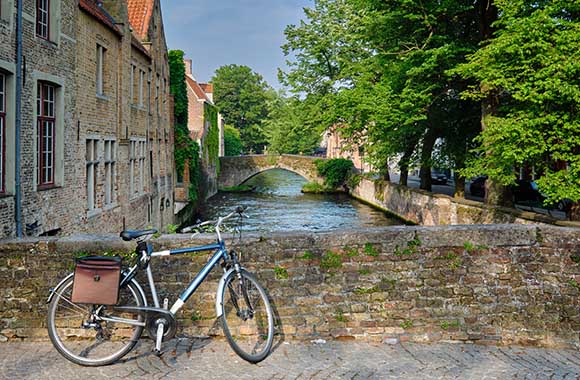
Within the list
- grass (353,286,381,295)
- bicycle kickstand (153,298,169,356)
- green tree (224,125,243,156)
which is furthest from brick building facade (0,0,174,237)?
green tree (224,125,243,156)

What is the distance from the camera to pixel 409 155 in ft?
88.7

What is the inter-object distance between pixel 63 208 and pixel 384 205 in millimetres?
25061

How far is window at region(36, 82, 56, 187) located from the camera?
10.9 m

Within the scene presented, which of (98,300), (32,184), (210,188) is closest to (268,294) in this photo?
(98,300)

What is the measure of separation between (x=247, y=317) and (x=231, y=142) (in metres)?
74.6

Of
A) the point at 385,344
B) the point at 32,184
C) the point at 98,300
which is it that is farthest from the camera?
the point at 32,184

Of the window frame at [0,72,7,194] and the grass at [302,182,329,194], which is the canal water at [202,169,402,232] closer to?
the grass at [302,182,329,194]

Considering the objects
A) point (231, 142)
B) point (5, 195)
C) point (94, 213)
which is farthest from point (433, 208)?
point (231, 142)

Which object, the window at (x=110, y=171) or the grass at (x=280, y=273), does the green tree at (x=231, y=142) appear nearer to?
the window at (x=110, y=171)

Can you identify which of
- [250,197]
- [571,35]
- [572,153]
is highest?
[571,35]

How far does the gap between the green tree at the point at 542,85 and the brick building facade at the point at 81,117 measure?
9558mm

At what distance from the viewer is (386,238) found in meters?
5.39

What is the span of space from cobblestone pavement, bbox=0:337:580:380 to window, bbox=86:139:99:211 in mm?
9803

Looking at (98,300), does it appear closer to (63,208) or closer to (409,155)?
(63,208)
